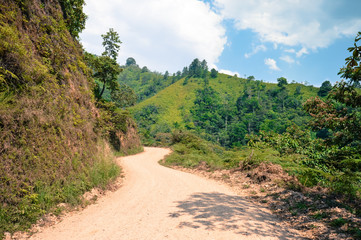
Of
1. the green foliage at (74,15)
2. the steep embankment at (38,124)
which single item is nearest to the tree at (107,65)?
the green foliage at (74,15)

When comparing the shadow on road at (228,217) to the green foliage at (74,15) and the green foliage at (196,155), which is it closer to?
the green foliage at (196,155)

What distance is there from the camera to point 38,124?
5727 millimetres

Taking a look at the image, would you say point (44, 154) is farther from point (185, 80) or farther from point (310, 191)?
point (185, 80)


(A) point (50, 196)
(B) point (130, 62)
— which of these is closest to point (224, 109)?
(A) point (50, 196)

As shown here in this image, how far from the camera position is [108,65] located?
73.8 feet

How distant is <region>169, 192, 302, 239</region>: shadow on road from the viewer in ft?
14.6

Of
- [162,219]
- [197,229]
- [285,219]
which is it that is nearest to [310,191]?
[285,219]

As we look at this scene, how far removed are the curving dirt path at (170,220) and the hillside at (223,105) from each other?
6028cm

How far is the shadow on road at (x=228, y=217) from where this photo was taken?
446cm

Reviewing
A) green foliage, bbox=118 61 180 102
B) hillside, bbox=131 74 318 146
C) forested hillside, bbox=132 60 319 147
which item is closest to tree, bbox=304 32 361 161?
forested hillside, bbox=132 60 319 147

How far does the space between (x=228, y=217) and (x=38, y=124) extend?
21.1ft

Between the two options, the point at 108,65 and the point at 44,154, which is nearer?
the point at 44,154

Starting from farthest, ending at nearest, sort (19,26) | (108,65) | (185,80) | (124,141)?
(185,80) → (124,141) → (108,65) → (19,26)

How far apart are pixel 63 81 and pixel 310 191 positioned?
11343mm
